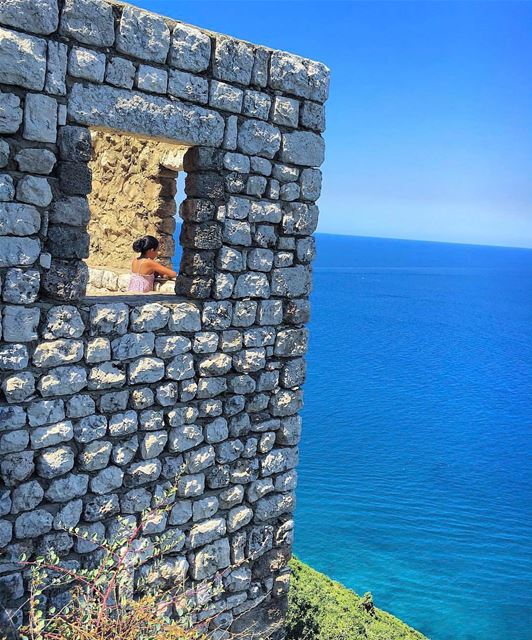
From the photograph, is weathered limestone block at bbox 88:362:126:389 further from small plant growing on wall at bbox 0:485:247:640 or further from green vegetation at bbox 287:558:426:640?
green vegetation at bbox 287:558:426:640

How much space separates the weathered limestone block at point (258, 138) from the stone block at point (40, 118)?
1209mm

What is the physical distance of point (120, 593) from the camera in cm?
394

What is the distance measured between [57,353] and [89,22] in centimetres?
173

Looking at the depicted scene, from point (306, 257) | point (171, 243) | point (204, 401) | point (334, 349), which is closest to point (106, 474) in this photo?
point (204, 401)

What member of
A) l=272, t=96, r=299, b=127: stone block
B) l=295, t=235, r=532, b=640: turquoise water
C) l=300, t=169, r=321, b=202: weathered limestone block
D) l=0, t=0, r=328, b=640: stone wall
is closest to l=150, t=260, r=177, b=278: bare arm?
l=0, t=0, r=328, b=640: stone wall

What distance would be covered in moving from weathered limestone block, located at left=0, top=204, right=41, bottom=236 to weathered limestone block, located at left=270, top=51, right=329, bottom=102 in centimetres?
176

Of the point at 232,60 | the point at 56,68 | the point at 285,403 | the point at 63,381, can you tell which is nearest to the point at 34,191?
the point at 56,68

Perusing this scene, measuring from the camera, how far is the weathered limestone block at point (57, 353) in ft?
11.5

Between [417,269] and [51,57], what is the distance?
11339 cm

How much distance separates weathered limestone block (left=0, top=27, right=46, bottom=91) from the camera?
3.14 meters

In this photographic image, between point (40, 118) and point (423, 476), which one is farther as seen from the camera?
point (423, 476)

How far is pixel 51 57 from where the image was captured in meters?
3.28

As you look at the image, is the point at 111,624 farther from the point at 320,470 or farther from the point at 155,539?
the point at 320,470

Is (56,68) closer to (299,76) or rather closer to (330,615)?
(299,76)
